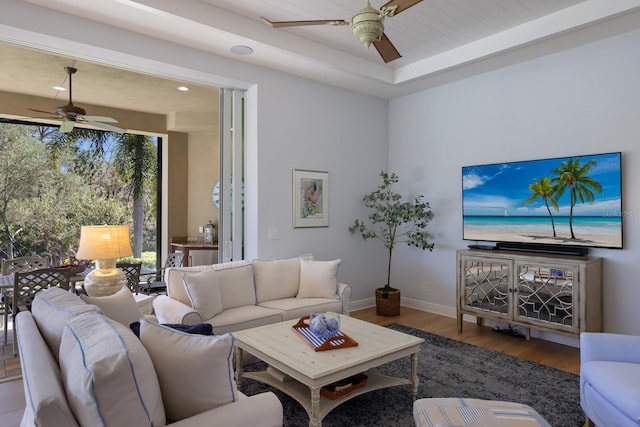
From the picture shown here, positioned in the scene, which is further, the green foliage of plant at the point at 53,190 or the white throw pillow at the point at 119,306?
the green foliage of plant at the point at 53,190

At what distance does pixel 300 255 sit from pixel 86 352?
11.5 ft

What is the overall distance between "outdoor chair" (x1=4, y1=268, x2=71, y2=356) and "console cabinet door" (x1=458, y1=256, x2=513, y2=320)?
3.95 meters

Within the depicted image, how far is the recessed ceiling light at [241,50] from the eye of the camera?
3.81m

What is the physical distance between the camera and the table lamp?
308 centimetres

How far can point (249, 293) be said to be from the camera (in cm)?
372

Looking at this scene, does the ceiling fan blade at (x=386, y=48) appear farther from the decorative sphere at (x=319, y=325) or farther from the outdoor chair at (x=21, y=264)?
the outdoor chair at (x=21, y=264)

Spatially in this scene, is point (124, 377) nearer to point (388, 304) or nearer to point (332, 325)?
point (332, 325)

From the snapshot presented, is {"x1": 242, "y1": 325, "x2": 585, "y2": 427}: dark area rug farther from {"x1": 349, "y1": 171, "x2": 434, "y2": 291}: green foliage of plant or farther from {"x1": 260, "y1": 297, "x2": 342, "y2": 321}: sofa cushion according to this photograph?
{"x1": 349, "y1": 171, "x2": 434, "y2": 291}: green foliage of plant

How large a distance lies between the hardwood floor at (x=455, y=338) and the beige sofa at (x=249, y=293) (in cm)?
106

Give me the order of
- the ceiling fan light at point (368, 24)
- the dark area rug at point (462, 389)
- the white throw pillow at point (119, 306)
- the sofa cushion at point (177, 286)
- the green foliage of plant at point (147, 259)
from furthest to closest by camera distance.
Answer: the green foliage of plant at point (147, 259) → the sofa cushion at point (177, 286) → the dark area rug at point (462, 389) → the white throw pillow at point (119, 306) → the ceiling fan light at point (368, 24)

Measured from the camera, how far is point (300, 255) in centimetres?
473

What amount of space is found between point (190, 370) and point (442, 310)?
13.5 ft

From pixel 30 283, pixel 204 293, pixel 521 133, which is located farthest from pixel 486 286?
pixel 30 283

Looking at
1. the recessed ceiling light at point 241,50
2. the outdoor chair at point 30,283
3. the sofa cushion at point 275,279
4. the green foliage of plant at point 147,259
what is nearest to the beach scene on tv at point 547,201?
the sofa cushion at point 275,279
